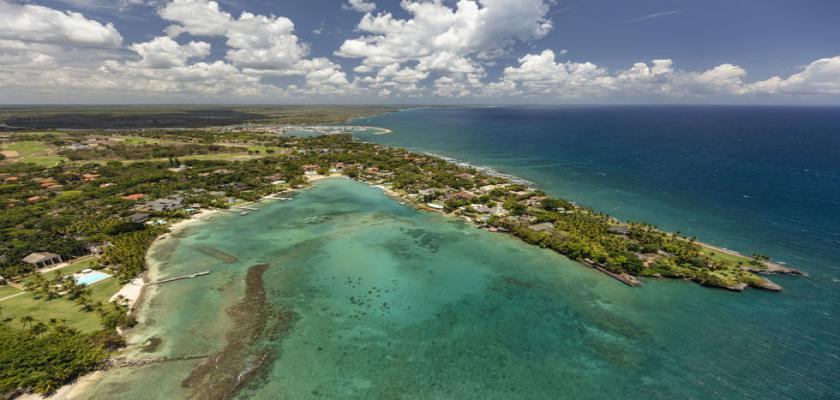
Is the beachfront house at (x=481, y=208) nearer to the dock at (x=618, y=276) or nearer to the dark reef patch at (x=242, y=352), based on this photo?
the dock at (x=618, y=276)

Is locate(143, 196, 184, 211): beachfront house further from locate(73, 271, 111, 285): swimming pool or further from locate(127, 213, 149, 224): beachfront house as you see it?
locate(73, 271, 111, 285): swimming pool

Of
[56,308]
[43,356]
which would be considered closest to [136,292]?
[56,308]

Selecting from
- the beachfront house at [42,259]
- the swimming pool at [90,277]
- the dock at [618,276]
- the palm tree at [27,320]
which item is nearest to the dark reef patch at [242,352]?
the palm tree at [27,320]

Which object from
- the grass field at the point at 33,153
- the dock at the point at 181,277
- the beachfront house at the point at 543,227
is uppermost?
the grass field at the point at 33,153

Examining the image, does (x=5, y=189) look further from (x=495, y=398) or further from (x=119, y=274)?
(x=495, y=398)

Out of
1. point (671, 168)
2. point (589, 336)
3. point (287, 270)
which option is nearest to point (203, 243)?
point (287, 270)

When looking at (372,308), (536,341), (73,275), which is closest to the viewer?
(536,341)
